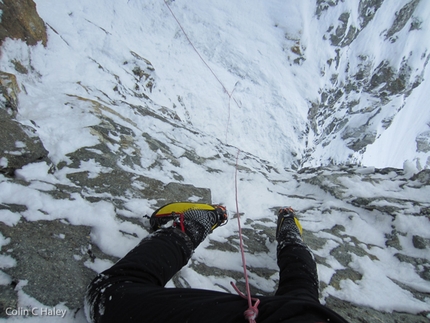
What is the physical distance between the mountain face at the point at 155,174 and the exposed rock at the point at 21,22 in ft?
0.08

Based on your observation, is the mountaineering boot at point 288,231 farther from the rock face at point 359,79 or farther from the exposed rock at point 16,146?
the rock face at point 359,79

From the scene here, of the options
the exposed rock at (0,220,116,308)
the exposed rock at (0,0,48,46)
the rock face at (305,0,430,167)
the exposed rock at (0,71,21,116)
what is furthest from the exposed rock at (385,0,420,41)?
the exposed rock at (0,220,116,308)

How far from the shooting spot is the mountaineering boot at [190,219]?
2.28 metres

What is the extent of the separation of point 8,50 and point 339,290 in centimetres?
624

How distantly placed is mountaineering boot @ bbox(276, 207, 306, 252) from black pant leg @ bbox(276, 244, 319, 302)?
0.10 meters

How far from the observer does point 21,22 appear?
190 inches

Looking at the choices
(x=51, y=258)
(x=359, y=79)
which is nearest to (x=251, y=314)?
(x=51, y=258)

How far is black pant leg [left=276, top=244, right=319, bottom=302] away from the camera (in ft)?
5.87

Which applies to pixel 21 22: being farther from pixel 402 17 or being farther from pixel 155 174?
pixel 402 17

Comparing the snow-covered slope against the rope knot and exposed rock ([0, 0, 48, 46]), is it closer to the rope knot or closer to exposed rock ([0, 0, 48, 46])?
exposed rock ([0, 0, 48, 46])

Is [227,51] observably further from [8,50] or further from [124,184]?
[124,184]

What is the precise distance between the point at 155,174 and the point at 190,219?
1.81 metres

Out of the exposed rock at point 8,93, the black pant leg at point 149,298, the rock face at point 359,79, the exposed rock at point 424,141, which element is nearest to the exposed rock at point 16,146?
the exposed rock at point 8,93

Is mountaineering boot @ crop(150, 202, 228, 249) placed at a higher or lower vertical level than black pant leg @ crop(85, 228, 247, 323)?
higher
